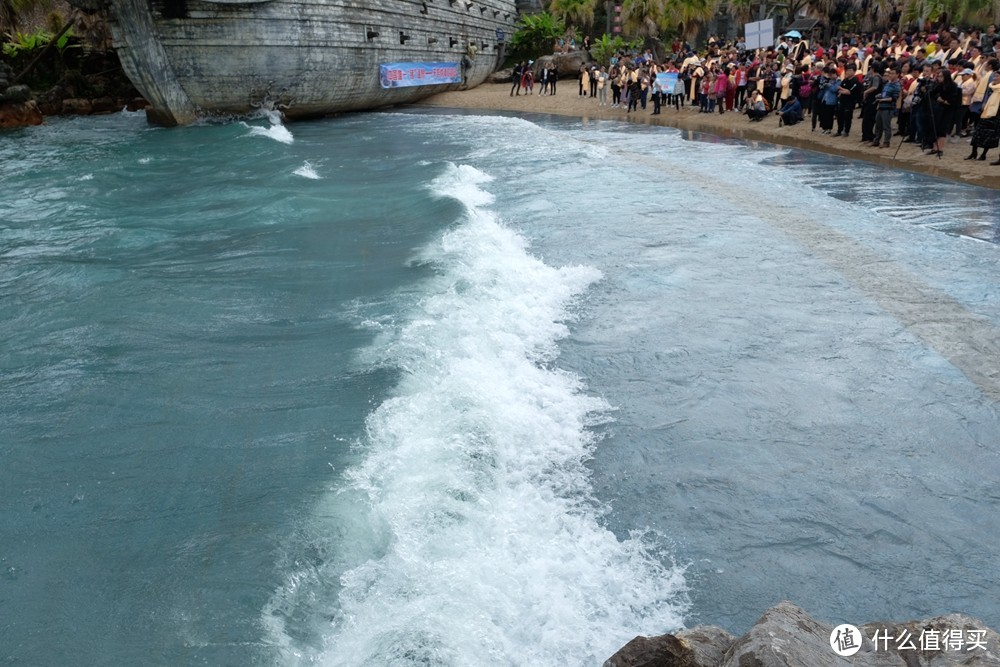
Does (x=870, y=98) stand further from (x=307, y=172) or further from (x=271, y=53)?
(x=271, y=53)

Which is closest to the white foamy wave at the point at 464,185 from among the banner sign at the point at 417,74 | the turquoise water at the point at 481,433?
the turquoise water at the point at 481,433

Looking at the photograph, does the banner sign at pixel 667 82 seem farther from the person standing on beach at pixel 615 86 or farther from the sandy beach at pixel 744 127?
the person standing on beach at pixel 615 86

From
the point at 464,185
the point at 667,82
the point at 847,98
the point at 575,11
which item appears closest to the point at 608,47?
the point at 575,11

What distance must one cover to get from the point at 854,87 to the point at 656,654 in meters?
18.4

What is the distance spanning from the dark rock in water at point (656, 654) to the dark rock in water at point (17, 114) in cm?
2978

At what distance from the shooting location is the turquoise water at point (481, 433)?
3971 mm

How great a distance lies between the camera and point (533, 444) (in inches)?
215

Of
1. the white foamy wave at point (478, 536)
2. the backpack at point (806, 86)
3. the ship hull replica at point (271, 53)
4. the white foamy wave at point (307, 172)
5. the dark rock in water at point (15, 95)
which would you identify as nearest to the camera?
the white foamy wave at point (478, 536)

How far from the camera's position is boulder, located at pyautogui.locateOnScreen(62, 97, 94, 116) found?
3027cm

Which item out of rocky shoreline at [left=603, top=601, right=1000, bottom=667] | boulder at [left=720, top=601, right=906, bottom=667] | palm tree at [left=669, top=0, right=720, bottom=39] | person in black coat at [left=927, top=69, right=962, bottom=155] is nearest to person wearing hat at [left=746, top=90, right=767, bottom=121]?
person in black coat at [left=927, top=69, right=962, bottom=155]

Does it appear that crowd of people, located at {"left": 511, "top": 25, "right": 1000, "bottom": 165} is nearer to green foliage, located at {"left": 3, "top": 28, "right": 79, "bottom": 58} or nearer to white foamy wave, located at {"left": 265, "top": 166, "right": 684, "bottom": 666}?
white foamy wave, located at {"left": 265, "top": 166, "right": 684, "bottom": 666}

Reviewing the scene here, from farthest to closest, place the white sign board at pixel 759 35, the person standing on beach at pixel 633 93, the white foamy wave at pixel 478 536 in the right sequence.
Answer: the person standing on beach at pixel 633 93
the white sign board at pixel 759 35
the white foamy wave at pixel 478 536

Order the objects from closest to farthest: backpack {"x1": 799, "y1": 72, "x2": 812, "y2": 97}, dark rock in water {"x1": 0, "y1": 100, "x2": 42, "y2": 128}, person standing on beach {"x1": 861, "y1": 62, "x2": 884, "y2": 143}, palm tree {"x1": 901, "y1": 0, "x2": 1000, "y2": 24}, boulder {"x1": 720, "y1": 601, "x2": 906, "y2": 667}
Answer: boulder {"x1": 720, "y1": 601, "x2": 906, "y2": 667} → person standing on beach {"x1": 861, "y1": 62, "x2": 884, "y2": 143} → backpack {"x1": 799, "y1": 72, "x2": 812, "y2": 97} → dark rock in water {"x1": 0, "y1": 100, "x2": 42, "y2": 128} → palm tree {"x1": 901, "y1": 0, "x2": 1000, "y2": 24}

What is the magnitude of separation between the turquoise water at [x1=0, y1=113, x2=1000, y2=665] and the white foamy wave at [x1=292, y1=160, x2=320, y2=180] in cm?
438
